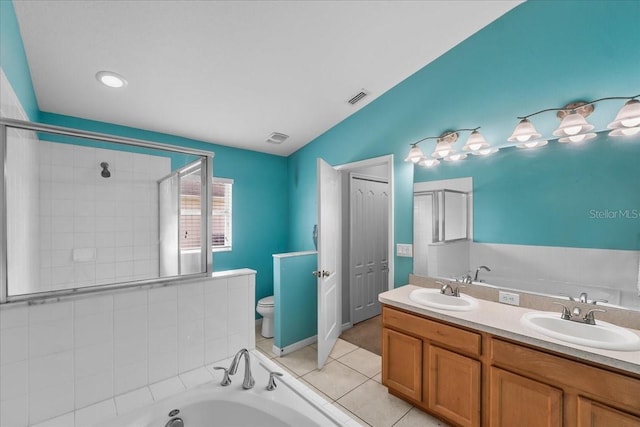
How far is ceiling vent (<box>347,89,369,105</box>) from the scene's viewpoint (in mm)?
2689

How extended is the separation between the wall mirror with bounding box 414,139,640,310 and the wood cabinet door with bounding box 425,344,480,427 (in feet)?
2.24

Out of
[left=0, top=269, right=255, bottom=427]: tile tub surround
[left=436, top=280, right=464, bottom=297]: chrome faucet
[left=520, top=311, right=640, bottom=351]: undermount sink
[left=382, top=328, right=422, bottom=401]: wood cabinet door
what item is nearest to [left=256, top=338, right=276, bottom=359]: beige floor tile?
[left=382, top=328, right=422, bottom=401]: wood cabinet door

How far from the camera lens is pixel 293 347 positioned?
116 inches

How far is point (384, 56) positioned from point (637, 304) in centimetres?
231

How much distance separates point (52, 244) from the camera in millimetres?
2277

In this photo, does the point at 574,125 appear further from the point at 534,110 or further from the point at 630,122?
the point at 534,110

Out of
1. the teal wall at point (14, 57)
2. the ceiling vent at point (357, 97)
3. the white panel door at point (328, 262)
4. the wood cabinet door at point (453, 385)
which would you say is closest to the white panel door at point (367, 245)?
the white panel door at point (328, 262)

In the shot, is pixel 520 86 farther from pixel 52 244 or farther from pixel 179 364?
pixel 52 244

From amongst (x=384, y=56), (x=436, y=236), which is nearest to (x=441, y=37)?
(x=384, y=56)

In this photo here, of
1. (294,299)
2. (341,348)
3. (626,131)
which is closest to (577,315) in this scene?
(626,131)

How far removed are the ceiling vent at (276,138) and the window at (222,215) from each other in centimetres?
72

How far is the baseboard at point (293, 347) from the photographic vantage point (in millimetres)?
2854

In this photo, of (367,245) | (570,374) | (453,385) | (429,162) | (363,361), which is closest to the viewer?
(570,374)

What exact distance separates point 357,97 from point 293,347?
2.75m
